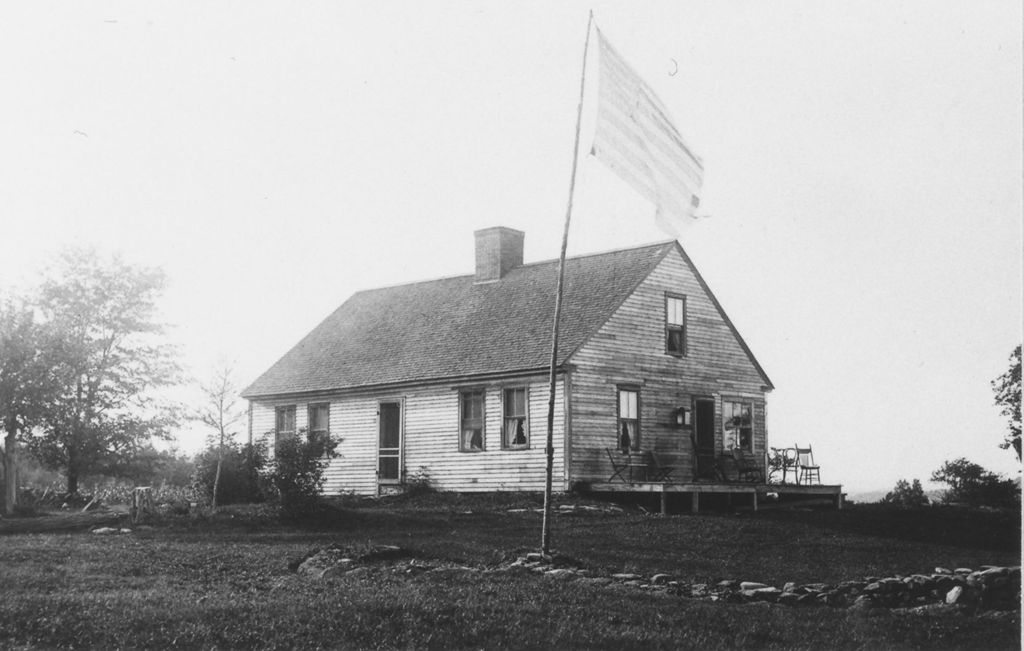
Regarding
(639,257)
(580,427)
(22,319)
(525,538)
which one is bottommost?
(525,538)

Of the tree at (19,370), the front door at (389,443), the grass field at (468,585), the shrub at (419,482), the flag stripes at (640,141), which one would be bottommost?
the grass field at (468,585)

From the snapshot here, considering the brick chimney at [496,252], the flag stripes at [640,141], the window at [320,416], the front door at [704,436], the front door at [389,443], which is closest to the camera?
the flag stripes at [640,141]

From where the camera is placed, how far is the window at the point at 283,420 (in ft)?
115

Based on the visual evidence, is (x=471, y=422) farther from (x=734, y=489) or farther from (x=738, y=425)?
(x=738, y=425)

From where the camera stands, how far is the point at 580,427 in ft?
93.5

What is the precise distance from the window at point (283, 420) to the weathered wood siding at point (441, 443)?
0.65ft

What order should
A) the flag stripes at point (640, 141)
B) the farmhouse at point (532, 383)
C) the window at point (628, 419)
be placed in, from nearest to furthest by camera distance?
1. the flag stripes at point (640, 141)
2. the farmhouse at point (532, 383)
3. the window at point (628, 419)

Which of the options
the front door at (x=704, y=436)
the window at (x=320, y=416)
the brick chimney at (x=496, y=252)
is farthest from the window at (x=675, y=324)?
the window at (x=320, y=416)

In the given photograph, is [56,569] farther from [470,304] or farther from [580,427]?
[470,304]

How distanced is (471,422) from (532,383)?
2451mm

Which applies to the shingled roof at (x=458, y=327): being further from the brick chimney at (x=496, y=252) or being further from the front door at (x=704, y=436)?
the front door at (x=704, y=436)

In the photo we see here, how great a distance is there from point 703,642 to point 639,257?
2096cm

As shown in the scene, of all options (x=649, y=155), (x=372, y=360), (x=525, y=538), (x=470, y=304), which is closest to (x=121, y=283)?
(x=372, y=360)

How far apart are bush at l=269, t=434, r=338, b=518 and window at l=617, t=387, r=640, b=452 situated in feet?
25.8
